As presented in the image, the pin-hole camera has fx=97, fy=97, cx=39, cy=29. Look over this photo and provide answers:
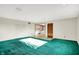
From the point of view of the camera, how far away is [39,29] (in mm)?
1928

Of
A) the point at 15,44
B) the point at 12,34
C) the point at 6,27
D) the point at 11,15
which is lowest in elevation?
the point at 15,44

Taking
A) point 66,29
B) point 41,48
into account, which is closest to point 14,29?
point 41,48

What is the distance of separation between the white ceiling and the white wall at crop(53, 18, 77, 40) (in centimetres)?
10

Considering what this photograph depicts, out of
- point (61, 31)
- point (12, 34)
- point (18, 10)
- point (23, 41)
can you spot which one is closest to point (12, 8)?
point (18, 10)

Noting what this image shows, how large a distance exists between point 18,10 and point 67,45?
1123 millimetres

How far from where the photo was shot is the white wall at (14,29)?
1781mm

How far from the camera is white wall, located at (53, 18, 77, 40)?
182 cm

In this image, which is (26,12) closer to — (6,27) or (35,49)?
(6,27)

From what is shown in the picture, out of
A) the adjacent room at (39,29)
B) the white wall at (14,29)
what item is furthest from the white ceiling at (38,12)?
the white wall at (14,29)

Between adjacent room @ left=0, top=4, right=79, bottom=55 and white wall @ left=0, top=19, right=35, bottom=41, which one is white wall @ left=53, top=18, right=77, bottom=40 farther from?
white wall @ left=0, top=19, right=35, bottom=41

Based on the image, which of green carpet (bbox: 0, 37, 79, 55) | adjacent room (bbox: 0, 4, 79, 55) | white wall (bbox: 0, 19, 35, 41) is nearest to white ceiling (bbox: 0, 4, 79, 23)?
adjacent room (bbox: 0, 4, 79, 55)

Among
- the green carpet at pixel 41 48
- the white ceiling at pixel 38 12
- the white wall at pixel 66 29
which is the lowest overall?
the green carpet at pixel 41 48

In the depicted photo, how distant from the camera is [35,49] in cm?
181

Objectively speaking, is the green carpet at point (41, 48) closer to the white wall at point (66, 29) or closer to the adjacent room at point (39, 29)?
the adjacent room at point (39, 29)
